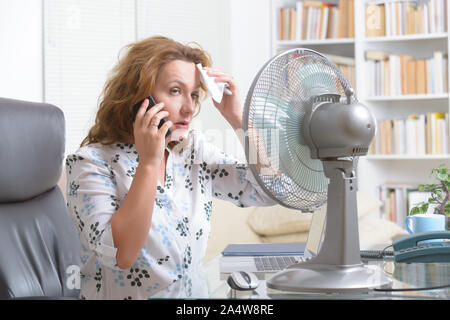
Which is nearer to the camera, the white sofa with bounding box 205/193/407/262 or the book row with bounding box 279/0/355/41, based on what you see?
the white sofa with bounding box 205/193/407/262

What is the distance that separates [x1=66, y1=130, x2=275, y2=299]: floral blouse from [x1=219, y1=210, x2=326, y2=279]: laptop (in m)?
0.09

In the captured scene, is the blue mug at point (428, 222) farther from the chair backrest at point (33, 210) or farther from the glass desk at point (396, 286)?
the chair backrest at point (33, 210)

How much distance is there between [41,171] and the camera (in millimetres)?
1566

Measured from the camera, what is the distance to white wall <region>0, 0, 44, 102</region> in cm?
293

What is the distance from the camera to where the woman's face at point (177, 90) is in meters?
1.30

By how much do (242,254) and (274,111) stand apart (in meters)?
0.46

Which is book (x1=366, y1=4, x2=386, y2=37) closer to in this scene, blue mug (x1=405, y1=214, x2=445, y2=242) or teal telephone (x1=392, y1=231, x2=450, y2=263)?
blue mug (x1=405, y1=214, x2=445, y2=242)

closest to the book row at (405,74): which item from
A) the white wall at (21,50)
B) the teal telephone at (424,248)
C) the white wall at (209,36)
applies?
the white wall at (209,36)

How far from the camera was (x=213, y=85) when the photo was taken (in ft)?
4.23

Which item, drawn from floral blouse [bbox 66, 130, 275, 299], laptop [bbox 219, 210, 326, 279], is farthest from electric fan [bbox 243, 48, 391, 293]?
floral blouse [bbox 66, 130, 275, 299]

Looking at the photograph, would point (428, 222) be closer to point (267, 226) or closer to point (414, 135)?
point (267, 226)

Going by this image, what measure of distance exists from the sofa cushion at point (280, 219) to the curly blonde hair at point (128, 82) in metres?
1.43
